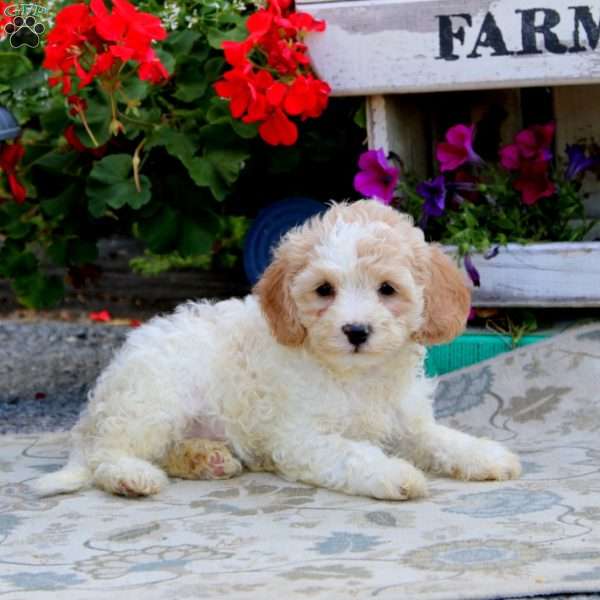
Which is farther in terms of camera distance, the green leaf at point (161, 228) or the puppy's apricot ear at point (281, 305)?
the green leaf at point (161, 228)

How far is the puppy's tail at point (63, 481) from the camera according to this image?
428 centimetres

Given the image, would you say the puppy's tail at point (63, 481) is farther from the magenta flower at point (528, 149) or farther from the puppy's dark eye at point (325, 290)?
the magenta flower at point (528, 149)

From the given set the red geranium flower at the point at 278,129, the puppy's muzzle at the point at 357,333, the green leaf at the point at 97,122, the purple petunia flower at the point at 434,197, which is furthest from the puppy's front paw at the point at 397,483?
the green leaf at the point at 97,122

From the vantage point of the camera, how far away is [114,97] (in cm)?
536

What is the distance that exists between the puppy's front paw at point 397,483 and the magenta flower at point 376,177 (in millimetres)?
1592

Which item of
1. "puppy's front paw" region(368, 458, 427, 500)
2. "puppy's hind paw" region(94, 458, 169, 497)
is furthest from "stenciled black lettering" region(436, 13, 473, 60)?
"puppy's hind paw" region(94, 458, 169, 497)

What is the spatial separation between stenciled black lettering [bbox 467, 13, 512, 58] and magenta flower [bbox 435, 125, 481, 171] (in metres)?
0.36

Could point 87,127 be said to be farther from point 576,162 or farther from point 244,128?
point 576,162

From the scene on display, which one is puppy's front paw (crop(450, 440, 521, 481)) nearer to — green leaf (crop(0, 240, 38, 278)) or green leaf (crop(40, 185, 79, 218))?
green leaf (crop(40, 185, 79, 218))

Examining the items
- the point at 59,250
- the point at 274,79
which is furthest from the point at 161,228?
the point at 274,79

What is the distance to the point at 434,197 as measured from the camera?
5410mm

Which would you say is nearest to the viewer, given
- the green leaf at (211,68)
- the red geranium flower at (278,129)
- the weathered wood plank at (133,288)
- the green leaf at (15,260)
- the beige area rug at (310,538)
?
the beige area rug at (310,538)

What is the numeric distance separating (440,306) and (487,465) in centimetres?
52

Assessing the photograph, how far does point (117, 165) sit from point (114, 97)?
0.99 feet
